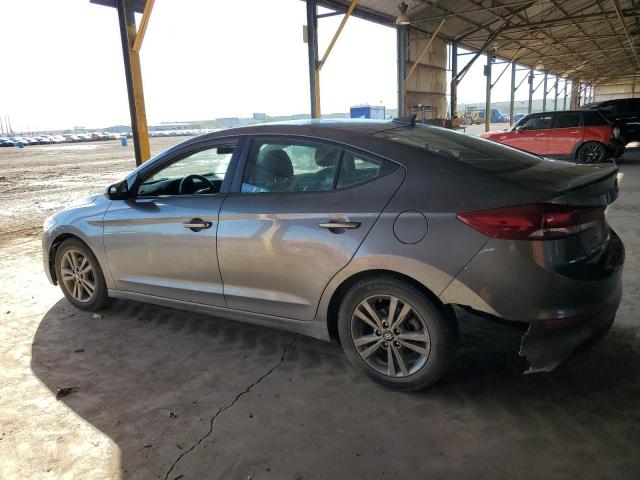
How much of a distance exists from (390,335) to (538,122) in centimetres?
1209

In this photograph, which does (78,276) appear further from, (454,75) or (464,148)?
(454,75)

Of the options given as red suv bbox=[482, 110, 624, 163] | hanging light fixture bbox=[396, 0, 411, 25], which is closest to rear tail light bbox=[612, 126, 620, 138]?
red suv bbox=[482, 110, 624, 163]

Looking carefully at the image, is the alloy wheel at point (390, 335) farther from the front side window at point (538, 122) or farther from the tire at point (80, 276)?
the front side window at point (538, 122)

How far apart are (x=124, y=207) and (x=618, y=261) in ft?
11.2

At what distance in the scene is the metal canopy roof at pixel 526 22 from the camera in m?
16.8

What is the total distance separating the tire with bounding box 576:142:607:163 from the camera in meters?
12.1

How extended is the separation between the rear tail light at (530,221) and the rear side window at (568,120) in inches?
457

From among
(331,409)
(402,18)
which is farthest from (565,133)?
(331,409)

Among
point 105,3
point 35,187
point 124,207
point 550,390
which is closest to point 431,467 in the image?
point 550,390

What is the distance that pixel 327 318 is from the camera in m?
2.96

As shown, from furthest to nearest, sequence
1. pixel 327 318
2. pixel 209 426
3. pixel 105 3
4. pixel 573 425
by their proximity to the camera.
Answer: pixel 105 3
pixel 327 318
pixel 209 426
pixel 573 425

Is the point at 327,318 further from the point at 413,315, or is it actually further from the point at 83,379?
the point at 83,379

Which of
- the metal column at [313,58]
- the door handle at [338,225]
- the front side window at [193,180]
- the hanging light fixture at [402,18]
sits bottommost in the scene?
the door handle at [338,225]

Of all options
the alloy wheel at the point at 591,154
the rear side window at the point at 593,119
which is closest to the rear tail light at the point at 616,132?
the rear side window at the point at 593,119
